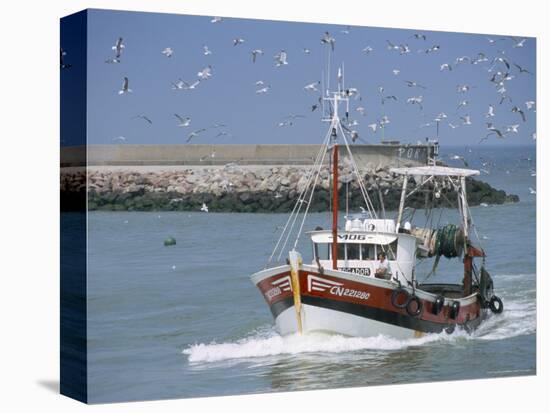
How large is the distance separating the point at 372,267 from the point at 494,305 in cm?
222

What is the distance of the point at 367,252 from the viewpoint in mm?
20656

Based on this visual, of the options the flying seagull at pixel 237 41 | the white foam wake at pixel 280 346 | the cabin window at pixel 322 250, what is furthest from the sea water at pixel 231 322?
the flying seagull at pixel 237 41

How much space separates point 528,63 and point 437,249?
302cm

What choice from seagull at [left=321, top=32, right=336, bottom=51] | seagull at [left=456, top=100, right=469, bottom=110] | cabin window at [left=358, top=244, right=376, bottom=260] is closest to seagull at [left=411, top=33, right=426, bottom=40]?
seagull at [left=456, top=100, right=469, bottom=110]

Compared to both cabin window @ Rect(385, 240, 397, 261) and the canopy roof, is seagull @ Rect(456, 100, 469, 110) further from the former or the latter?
cabin window @ Rect(385, 240, 397, 261)

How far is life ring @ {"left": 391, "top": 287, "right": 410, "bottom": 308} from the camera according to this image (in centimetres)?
2050

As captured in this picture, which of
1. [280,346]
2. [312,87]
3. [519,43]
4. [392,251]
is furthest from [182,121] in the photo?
[519,43]

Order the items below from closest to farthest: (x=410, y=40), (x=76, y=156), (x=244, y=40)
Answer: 1. (x=76, y=156)
2. (x=244, y=40)
3. (x=410, y=40)

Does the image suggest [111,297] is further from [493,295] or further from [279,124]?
[493,295]

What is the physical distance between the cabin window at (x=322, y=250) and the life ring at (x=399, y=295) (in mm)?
1005

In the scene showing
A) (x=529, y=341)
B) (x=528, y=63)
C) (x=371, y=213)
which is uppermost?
(x=528, y=63)

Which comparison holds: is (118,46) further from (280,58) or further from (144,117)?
(280,58)

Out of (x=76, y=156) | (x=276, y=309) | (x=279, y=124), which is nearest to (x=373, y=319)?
(x=276, y=309)

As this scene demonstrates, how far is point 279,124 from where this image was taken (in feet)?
65.9
